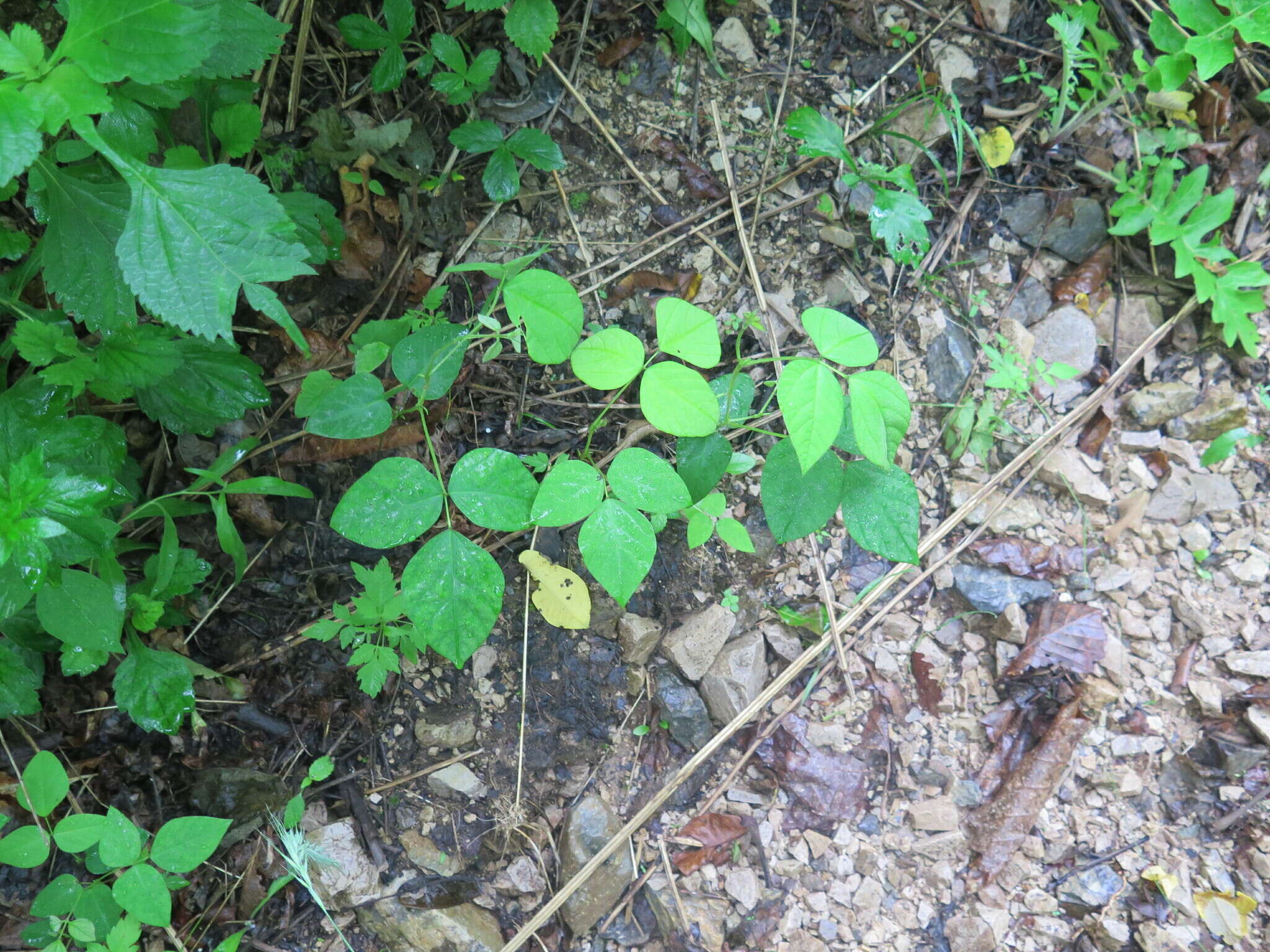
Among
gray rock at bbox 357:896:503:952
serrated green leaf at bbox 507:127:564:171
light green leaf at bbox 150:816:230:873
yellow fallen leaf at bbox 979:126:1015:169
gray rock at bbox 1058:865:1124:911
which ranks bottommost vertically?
gray rock at bbox 1058:865:1124:911

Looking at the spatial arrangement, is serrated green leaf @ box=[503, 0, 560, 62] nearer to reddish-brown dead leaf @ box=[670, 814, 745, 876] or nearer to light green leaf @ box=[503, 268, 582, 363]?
light green leaf @ box=[503, 268, 582, 363]

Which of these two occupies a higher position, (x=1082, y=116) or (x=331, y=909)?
(x=1082, y=116)

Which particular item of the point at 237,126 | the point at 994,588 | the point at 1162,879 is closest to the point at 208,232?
the point at 237,126

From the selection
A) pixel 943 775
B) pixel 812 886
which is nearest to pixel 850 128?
pixel 943 775

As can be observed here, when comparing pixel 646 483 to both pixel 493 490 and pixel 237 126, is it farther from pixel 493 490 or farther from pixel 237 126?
pixel 237 126

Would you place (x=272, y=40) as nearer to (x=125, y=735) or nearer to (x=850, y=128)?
(x=850, y=128)

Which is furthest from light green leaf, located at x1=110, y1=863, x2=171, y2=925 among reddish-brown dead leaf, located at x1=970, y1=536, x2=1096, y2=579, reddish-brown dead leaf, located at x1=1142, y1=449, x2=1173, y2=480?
reddish-brown dead leaf, located at x1=1142, y1=449, x2=1173, y2=480
